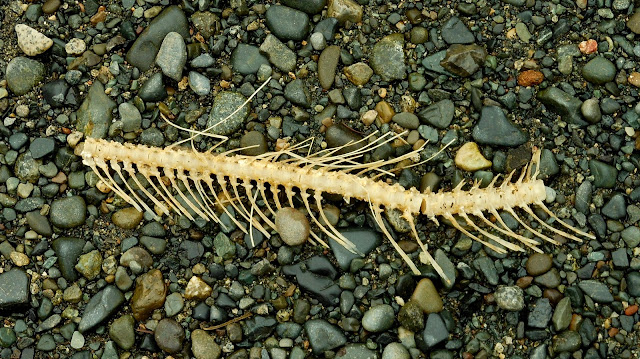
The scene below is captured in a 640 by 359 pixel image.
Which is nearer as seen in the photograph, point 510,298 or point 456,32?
point 510,298

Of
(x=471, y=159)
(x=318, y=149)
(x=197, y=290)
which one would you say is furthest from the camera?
(x=318, y=149)

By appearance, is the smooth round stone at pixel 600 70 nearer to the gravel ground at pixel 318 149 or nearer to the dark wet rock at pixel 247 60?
the gravel ground at pixel 318 149

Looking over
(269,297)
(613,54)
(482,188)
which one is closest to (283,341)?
(269,297)

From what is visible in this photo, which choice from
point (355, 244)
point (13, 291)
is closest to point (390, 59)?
point (355, 244)

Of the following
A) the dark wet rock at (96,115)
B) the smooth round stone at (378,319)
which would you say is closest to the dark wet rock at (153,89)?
the dark wet rock at (96,115)

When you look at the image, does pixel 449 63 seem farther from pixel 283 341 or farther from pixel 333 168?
pixel 283 341

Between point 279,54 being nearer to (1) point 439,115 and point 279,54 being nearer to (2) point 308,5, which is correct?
(2) point 308,5
